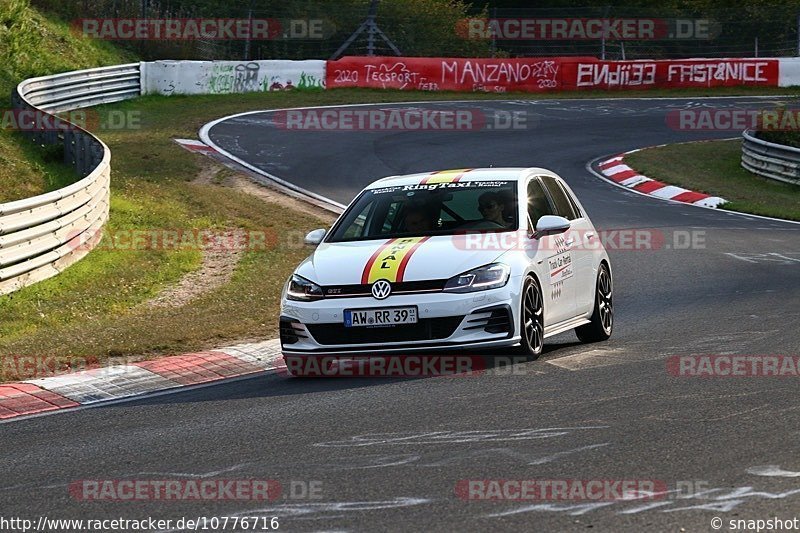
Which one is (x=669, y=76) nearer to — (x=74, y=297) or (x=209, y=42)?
(x=209, y=42)

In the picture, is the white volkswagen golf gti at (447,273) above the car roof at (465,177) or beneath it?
beneath

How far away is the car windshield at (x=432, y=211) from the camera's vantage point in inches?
401

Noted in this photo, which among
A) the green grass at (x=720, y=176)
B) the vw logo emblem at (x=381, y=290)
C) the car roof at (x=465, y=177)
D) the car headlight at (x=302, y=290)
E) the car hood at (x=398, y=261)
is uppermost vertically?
the car roof at (x=465, y=177)

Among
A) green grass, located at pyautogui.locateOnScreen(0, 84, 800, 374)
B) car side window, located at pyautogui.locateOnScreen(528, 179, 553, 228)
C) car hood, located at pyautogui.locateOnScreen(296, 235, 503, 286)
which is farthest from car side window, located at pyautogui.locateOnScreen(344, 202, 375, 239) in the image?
green grass, located at pyautogui.locateOnScreen(0, 84, 800, 374)

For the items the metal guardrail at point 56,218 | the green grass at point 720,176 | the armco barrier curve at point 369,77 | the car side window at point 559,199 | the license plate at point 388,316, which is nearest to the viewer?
the license plate at point 388,316

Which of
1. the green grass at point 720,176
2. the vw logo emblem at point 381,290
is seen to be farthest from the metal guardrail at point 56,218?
the green grass at point 720,176

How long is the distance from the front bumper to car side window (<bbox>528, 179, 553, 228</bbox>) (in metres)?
1.19

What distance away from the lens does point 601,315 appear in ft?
36.3

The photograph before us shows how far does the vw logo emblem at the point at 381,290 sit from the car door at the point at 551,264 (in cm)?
124

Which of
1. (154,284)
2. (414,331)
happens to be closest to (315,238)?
(414,331)

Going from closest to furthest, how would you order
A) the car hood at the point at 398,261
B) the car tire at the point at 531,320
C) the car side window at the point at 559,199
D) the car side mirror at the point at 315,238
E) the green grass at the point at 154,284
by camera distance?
the car hood at the point at 398,261, the car tire at the point at 531,320, the car side mirror at the point at 315,238, the car side window at the point at 559,199, the green grass at the point at 154,284

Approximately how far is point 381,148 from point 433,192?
1774 centimetres

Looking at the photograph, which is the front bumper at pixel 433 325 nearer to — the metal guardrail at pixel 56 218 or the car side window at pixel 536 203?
the car side window at pixel 536 203

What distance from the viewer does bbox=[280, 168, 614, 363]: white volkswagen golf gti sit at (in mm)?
9188
